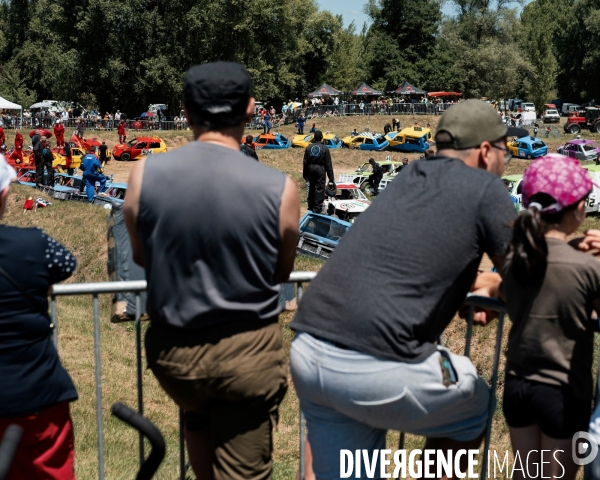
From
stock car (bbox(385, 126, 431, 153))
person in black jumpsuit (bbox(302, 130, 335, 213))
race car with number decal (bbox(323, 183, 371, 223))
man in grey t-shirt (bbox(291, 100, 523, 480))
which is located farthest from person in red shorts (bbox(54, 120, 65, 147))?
man in grey t-shirt (bbox(291, 100, 523, 480))

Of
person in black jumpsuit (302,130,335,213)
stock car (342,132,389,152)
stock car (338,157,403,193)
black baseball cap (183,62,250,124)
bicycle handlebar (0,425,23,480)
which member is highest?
black baseball cap (183,62,250,124)

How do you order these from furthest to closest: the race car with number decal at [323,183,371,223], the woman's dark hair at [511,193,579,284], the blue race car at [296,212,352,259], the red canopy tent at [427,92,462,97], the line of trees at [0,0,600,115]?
the red canopy tent at [427,92,462,97] < the line of trees at [0,0,600,115] < the race car with number decal at [323,183,371,223] < the blue race car at [296,212,352,259] < the woman's dark hair at [511,193,579,284]

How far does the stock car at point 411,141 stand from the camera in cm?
4425

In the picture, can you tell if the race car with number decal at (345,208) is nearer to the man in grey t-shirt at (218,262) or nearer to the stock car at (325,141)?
the stock car at (325,141)

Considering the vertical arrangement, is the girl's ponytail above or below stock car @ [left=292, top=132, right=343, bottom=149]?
above

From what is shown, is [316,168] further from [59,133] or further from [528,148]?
[528,148]

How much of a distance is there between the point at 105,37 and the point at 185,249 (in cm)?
5519

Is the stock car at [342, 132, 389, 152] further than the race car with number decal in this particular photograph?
Yes

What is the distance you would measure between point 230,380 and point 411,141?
1680 inches

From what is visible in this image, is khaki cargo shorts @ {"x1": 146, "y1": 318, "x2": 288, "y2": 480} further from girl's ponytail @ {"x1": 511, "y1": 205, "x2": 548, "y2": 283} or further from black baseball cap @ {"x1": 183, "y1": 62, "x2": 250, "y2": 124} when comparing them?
girl's ponytail @ {"x1": 511, "y1": 205, "x2": 548, "y2": 283}

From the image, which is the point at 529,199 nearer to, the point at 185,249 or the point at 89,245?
the point at 185,249

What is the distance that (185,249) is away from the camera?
9.34 feet

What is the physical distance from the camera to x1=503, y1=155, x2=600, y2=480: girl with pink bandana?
9.56 ft

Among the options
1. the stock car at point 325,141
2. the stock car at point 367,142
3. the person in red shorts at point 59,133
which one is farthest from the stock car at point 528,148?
the person in red shorts at point 59,133
